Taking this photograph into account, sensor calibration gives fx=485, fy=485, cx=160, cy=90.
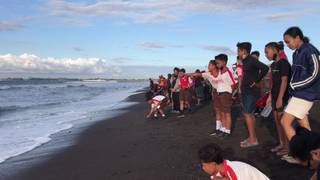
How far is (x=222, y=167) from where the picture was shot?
13.3 feet

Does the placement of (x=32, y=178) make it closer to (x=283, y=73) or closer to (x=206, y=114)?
(x=283, y=73)

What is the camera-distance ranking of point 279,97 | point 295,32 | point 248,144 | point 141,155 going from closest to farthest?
point 295,32 → point 279,97 → point 248,144 → point 141,155

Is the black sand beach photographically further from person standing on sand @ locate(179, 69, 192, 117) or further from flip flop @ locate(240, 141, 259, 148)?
person standing on sand @ locate(179, 69, 192, 117)

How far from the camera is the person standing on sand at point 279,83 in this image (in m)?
6.75

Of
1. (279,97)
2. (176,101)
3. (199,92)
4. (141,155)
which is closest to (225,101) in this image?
(141,155)

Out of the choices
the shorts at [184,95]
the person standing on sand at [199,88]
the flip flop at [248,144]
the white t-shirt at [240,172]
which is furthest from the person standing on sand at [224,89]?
the person standing on sand at [199,88]

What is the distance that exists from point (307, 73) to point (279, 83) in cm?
110

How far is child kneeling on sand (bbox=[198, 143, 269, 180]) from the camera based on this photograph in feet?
13.1

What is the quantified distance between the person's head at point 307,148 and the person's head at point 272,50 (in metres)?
4.30

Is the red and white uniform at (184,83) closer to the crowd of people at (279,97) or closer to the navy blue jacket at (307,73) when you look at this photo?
the crowd of people at (279,97)

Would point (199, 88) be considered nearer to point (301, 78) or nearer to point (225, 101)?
point (225, 101)

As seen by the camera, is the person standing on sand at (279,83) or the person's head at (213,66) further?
the person's head at (213,66)

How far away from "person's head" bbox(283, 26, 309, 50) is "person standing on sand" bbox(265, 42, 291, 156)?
863 mm

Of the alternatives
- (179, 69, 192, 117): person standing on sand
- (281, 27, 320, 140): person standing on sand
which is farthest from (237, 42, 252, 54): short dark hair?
(179, 69, 192, 117): person standing on sand
